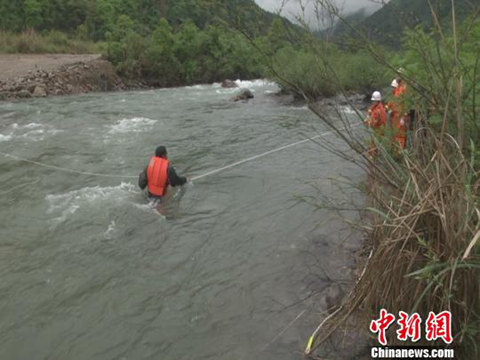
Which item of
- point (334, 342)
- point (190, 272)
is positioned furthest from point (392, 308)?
point (190, 272)

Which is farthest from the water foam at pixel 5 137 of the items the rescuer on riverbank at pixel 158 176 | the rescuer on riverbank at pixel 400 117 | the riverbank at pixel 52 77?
the rescuer on riverbank at pixel 400 117

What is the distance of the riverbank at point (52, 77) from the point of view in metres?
20.0

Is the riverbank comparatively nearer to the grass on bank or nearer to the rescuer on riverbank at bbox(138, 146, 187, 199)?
the rescuer on riverbank at bbox(138, 146, 187, 199)

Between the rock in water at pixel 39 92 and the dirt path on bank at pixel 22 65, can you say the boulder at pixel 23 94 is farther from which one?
the dirt path on bank at pixel 22 65

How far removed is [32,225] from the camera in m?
7.05

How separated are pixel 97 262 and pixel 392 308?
4236mm

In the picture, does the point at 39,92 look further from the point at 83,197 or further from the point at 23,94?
the point at 83,197

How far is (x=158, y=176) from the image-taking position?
764 cm

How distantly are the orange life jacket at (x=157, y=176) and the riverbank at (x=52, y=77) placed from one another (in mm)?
14670

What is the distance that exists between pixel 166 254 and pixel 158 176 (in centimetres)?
189

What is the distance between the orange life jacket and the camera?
7.59 meters

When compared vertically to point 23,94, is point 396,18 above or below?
above

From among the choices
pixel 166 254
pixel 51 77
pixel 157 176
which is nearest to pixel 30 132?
pixel 157 176

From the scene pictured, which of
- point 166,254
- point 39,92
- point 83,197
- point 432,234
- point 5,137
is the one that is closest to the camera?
point 432,234
